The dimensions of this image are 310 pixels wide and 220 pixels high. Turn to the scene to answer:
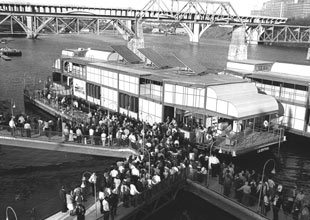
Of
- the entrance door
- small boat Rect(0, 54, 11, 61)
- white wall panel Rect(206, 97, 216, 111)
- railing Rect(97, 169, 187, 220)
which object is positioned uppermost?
white wall panel Rect(206, 97, 216, 111)

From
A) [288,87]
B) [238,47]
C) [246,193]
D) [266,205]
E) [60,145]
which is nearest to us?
[266,205]

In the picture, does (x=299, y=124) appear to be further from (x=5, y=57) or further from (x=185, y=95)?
(x=5, y=57)

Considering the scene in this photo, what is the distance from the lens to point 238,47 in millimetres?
150000

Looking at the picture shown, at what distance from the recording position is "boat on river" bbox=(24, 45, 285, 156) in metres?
33.6

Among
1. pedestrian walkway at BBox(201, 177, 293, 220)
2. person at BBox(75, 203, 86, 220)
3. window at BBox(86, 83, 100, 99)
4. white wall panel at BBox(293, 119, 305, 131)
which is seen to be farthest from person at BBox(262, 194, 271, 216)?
window at BBox(86, 83, 100, 99)

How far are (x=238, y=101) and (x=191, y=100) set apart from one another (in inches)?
173

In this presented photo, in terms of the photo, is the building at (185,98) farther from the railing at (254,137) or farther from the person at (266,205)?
the person at (266,205)

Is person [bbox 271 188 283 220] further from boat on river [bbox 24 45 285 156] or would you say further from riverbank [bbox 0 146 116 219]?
riverbank [bbox 0 146 116 219]

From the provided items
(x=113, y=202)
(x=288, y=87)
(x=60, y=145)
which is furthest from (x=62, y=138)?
(x=288, y=87)

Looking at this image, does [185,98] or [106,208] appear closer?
[106,208]

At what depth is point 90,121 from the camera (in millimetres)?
37625

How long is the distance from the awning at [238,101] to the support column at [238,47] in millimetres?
94036

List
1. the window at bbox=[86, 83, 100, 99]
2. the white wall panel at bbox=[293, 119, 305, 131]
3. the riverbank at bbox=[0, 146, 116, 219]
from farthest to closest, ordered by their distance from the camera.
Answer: the window at bbox=[86, 83, 100, 99], the white wall panel at bbox=[293, 119, 305, 131], the riverbank at bbox=[0, 146, 116, 219]

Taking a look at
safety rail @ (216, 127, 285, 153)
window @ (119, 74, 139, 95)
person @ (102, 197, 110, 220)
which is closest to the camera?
person @ (102, 197, 110, 220)
